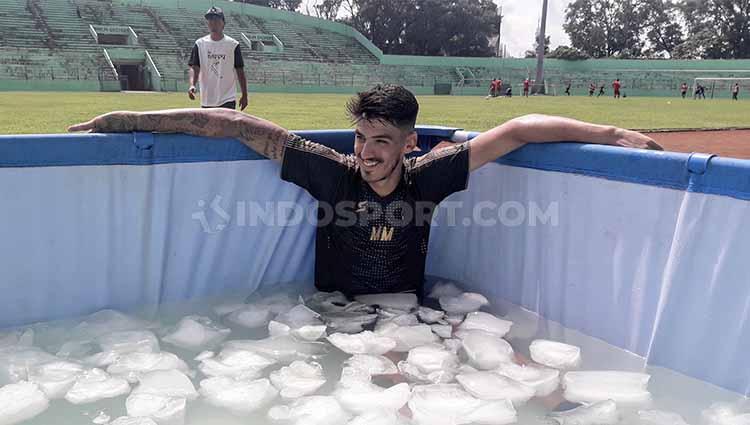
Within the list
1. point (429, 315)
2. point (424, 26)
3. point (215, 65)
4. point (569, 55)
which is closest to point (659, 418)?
point (429, 315)

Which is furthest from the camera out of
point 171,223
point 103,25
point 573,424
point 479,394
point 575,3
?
point 575,3

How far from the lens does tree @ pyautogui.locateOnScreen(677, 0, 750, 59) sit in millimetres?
55031

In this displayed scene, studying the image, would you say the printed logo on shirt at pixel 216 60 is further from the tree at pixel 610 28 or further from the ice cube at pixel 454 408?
the tree at pixel 610 28

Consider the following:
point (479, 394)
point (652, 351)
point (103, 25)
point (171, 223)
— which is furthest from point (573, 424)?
point (103, 25)

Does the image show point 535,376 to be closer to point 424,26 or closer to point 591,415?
point 591,415

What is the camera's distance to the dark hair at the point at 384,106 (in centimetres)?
241

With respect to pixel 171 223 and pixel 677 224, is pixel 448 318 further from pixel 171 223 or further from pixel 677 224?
pixel 171 223

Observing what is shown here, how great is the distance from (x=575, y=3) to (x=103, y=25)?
161ft

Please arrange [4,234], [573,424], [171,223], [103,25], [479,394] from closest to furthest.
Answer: [573,424], [479,394], [4,234], [171,223], [103,25]

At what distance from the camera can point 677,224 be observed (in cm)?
205

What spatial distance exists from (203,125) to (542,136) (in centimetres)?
139

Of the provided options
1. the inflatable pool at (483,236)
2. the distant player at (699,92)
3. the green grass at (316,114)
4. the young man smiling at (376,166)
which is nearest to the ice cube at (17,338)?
the inflatable pool at (483,236)

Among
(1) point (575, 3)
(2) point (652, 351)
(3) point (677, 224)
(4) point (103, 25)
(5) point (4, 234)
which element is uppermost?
(1) point (575, 3)

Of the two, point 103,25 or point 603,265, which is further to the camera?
point 103,25
